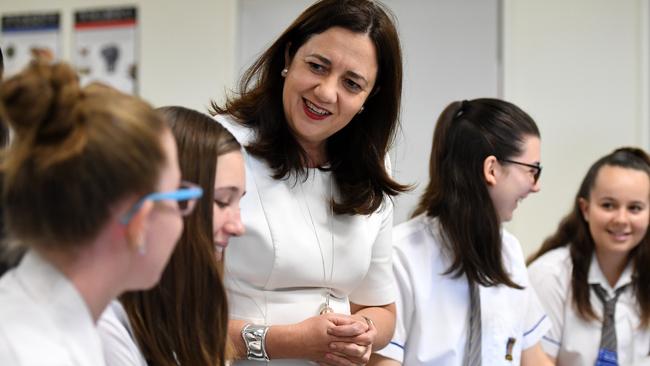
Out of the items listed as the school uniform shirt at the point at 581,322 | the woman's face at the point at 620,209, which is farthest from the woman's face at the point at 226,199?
the woman's face at the point at 620,209

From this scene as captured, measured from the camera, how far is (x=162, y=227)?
88 centimetres

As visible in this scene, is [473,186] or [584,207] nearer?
[473,186]

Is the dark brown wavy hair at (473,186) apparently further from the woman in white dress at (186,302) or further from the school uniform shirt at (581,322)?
the woman in white dress at (186,302)

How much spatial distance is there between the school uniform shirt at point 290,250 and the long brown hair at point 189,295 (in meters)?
0.32

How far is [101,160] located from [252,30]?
317 cm

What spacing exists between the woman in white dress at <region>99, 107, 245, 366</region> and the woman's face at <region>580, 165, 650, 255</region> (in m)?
1.60

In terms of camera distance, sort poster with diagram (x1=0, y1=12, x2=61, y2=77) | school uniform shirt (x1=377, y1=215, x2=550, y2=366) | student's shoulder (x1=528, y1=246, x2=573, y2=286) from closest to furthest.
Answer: school uniform shirt (x1=377, y1=215, x2=550, y2=366)
student's shoulder (x1=528, y1=246, x2=573, y2=286)
poster with diagram (x1=0, y1=12, x2=61, y2=77)

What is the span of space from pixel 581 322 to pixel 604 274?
0.64 feet

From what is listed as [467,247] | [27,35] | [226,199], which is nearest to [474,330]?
[467,247]

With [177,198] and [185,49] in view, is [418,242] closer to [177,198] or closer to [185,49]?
[177,198]

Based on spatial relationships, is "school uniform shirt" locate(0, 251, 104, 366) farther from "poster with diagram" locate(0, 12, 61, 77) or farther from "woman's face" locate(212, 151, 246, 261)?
"poster with diagram" locate(0, 12, 61, 77)

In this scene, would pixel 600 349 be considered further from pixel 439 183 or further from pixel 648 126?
pixel 648 126

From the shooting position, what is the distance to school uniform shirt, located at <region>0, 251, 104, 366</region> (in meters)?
0.81

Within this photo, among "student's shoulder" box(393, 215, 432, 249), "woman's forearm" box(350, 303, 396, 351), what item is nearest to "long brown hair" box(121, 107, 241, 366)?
"woman's forearm" box(350, 303, 396, 351)
